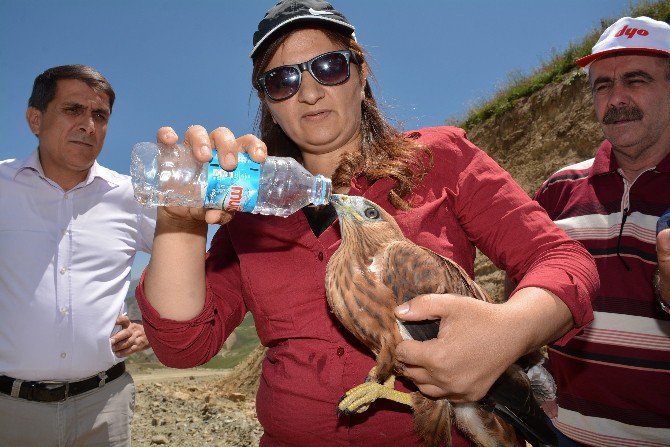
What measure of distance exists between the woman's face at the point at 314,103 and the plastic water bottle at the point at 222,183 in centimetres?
21

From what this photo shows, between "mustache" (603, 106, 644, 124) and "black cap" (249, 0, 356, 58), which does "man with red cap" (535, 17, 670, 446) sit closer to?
"mustache" (603, 106, 644, 124)

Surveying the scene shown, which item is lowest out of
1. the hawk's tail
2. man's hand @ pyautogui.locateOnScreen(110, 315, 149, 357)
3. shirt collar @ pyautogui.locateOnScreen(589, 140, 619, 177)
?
man's hand @ pyautogui.locateOnScreen(110, 315, 149, 357)

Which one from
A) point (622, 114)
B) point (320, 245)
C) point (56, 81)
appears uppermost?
point (56, 81)

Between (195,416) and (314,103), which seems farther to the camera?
(195,416)

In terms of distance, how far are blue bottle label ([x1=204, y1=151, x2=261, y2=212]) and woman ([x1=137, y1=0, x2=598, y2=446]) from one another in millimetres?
55

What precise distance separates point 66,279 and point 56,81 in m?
2.09

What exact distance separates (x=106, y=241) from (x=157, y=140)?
2.94 metres

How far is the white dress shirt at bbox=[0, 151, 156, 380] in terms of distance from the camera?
3.86 metres

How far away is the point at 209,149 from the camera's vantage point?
1.71 meters

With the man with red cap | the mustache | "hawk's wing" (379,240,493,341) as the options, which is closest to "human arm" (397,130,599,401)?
"hawk's wing" (379,240,493,341)

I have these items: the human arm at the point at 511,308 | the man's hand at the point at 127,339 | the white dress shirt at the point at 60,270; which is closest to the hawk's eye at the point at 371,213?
the human arm at the point at 511,308

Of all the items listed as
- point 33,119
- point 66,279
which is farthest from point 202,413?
point 33,119

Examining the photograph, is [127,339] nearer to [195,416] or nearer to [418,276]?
[418,276]

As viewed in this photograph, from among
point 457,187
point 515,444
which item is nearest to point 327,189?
point 457,187
